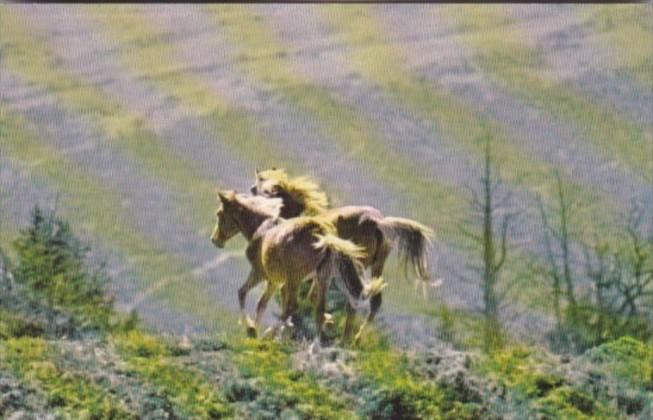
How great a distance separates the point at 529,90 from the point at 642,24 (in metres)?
1.52

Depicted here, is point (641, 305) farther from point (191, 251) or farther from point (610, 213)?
point (191, 251)

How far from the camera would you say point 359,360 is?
12711mm

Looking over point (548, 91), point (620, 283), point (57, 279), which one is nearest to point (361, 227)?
point (57, 279)

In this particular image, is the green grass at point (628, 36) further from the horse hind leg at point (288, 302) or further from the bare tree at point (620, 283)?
the horse hind leg at point (288, 302)

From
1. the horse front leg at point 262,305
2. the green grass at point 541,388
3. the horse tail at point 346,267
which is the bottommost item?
the green grass at point 541,388

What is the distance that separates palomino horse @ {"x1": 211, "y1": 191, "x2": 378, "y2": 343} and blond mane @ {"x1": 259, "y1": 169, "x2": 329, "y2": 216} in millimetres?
423

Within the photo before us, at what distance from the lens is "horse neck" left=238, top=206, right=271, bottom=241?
13.5 metres

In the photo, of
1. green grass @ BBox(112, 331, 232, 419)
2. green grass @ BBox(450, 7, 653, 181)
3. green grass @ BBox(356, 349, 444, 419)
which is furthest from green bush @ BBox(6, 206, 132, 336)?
green grass @ BBox(450, 7, 653, 181)

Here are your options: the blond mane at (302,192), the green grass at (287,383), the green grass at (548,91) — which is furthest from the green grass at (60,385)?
the green grass at (548,91)

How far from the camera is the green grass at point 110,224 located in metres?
21.2

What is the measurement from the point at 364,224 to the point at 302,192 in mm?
565

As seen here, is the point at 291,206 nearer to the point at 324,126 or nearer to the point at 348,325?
the point at 348,325

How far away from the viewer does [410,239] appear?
45.7 ft

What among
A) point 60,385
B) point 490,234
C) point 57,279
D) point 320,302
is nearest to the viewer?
point 60,385
